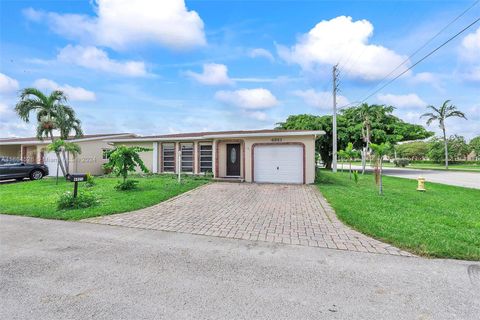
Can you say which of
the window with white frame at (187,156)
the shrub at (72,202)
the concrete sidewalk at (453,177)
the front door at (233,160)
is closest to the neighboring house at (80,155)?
the window with white frame at (187,156)

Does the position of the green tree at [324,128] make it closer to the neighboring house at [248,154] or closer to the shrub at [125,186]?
the neighboring house at [248,154]

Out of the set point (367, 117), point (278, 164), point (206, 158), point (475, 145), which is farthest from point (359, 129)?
point (475, 145)

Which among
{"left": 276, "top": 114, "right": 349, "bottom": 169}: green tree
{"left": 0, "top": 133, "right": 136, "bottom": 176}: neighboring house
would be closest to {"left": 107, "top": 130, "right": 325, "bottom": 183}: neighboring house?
{"left": 0, "top": 133, "right": 136, "bottom": 176}: neighboring house

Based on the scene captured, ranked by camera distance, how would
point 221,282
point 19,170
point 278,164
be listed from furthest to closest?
point 19,170 → point 278,164 → point 221,282

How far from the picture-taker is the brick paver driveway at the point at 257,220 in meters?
4.56

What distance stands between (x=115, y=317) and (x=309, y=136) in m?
11.8

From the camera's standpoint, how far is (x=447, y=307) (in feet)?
8.16

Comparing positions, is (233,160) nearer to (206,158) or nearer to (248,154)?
(248,154)

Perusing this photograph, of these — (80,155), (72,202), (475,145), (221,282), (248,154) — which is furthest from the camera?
(475,145)

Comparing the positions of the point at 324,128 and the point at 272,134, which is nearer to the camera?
the point at 272,134

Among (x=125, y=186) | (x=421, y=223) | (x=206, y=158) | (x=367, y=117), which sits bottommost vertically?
(x=421, y=223)

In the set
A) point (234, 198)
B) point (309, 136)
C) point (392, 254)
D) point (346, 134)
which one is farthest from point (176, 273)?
point (346, 134)

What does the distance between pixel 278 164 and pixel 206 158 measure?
464 centimetres

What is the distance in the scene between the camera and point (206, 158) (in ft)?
50.1
